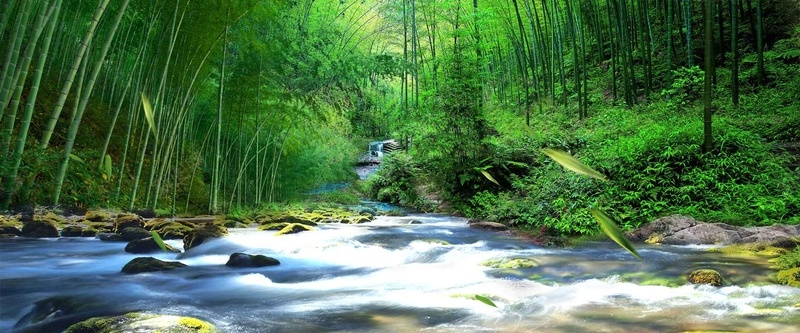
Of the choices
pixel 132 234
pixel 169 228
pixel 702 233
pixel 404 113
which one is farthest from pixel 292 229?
pixel 404 113

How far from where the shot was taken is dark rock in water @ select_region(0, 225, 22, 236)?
157 inches

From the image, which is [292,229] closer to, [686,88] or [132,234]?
[132,234]

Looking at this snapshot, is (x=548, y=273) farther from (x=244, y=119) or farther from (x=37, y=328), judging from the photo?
(x=244, y=119)

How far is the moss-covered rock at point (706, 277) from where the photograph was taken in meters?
3.15

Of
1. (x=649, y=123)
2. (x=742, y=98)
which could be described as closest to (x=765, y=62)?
(x=742, y=98)

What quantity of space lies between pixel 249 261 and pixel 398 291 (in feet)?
4.32

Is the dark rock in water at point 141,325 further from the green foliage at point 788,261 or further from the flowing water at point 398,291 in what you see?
the green foliage at point 788,261

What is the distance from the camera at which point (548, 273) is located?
3.72 meters

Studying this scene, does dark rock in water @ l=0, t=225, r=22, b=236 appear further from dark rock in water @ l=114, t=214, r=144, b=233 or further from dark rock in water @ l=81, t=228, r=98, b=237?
dark rock in water @ l=114, t=214, r=144, b=233

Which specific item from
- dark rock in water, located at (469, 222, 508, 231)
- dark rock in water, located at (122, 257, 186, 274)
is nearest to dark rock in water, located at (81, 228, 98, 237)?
dark rock in water, located at (122, 257, 186, 274)

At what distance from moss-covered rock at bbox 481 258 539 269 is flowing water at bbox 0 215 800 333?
0.09 metres

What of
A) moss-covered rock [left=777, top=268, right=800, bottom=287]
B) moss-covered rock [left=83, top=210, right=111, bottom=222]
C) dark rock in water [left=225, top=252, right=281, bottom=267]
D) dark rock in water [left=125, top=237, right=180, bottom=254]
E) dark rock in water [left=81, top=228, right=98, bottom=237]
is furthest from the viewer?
moss-covered rock [left=83, top=210, right=111, bottom=222]

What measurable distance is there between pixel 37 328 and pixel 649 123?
7.39 m

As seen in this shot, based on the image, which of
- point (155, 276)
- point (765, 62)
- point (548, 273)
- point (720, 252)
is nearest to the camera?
point (155, 276)
